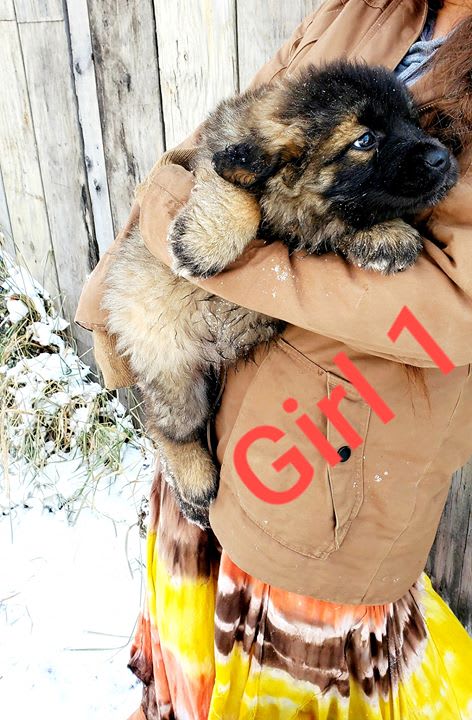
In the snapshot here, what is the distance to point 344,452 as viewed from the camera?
→ 149 centimetres

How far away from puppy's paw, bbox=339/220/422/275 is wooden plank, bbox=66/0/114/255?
2.22 meters

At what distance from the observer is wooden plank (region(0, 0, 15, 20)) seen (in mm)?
3547

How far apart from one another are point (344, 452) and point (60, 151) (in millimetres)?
2851

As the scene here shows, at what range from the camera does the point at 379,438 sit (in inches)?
59.1

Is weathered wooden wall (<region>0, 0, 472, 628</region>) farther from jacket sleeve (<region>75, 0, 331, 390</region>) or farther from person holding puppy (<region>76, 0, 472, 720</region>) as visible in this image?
person holding puppy (<region>76, 0, 472, 720</region>)

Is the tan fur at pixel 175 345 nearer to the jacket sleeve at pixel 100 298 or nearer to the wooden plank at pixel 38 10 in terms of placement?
the jacket sleeve at pixel 100 298

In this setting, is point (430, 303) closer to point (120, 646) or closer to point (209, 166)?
point (209, 166)

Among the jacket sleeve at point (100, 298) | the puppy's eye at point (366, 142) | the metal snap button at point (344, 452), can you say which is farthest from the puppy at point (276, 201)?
the metal snap button at point (344, 452)

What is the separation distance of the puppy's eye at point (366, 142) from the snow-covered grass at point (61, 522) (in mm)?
2283

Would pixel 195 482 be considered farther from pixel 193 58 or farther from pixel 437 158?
pixel 193 58


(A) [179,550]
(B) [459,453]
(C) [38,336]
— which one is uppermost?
(B) [459,453]

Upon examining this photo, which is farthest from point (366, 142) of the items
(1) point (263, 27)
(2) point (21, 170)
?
(2) point (21, 170)

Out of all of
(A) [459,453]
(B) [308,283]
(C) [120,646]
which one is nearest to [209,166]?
(B) [308,283]

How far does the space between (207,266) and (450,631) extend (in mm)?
1393
